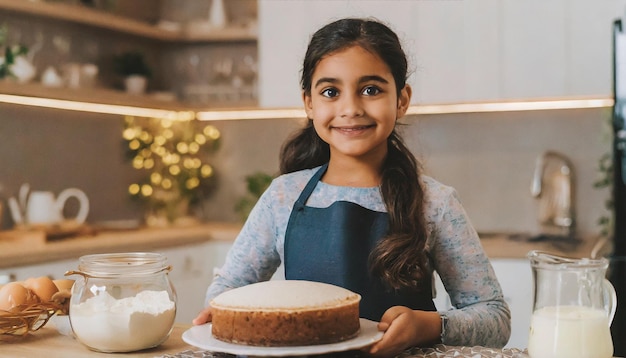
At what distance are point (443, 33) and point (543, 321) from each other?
2272 mm

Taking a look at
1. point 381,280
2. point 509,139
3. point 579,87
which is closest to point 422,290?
point 381,280

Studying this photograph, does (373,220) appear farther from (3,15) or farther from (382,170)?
(3,15)

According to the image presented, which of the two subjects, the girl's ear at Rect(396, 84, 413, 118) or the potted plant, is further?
the potted plant

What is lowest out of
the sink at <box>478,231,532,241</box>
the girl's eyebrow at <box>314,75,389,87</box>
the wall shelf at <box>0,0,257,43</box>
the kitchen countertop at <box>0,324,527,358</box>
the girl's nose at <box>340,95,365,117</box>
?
the sink at <box>478,231,532,241</box>

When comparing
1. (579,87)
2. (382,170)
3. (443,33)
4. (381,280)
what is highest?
(443,33)

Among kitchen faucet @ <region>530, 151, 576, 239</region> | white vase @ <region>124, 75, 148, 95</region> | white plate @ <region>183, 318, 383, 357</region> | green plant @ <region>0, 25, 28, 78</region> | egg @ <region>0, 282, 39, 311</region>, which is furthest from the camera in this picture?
white vase @ <region>124, 75, 148, 95</region>

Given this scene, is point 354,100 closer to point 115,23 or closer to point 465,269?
point 465,269

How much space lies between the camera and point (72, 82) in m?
3.19

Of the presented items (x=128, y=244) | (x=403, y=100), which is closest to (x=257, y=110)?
(x=128, y=244)

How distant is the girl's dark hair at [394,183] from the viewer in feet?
4.02

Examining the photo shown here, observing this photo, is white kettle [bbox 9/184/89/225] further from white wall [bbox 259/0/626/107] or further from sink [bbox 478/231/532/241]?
sink [bbox 478/231/532/241]

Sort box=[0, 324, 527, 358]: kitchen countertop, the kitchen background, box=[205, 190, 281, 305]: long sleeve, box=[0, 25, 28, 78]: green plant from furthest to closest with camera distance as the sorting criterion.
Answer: the kitchen background, box=[0, 25, 28, 78]: green plant, box=[205, 190, 281, 305]: long sleeve, box=[0, 324, 527, 358]: kitchen countertop

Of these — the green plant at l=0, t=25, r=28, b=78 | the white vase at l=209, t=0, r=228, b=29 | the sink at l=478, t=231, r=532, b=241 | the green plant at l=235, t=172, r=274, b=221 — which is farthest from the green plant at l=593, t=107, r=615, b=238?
the green plant at l=0, t=25, r=28, b=78

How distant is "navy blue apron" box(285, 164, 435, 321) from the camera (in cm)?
125
